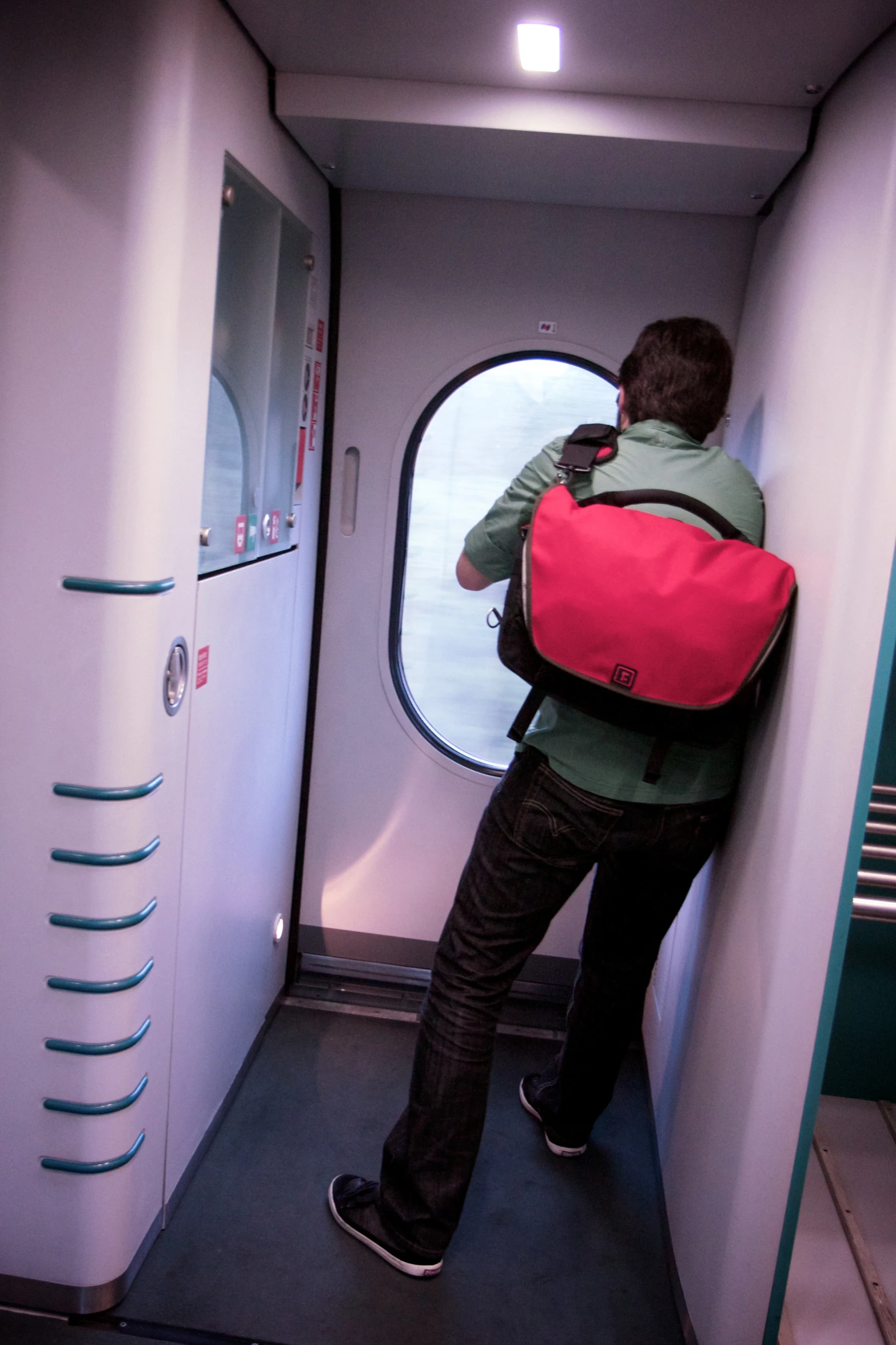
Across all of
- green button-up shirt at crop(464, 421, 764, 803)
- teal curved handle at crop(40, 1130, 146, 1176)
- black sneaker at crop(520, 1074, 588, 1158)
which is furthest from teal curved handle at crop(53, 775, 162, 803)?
black sneaker at crop(520, 1074, 588, 1158)

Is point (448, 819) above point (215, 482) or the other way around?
the other way around

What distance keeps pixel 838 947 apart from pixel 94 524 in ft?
4.59

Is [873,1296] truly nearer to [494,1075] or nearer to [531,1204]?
[531,1204]

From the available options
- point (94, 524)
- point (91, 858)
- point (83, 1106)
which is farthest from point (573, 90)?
→ point (83, 1106)

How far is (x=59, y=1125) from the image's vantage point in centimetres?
200

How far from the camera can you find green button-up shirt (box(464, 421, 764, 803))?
207 cm

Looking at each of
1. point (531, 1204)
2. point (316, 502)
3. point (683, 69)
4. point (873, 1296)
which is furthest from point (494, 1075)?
point (683, 69)

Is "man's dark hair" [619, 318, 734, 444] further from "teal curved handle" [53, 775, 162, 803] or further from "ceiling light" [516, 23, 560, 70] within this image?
"teal curved handle" [53, 775, 162, 803]

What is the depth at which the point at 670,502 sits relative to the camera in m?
2.02

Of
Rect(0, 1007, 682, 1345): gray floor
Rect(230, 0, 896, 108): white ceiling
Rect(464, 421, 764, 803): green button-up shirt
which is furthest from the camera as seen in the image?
Rect(0, 1007, 682, 1345): gray floor

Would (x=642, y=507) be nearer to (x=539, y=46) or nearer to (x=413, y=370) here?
(x=539, y=46)

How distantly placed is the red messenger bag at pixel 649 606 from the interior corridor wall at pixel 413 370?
1344 mm

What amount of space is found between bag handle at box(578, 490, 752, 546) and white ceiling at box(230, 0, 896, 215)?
32.1 inches

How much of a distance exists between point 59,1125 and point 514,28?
2.21m
